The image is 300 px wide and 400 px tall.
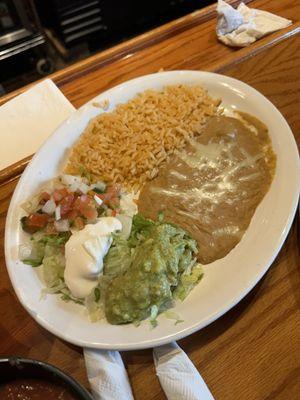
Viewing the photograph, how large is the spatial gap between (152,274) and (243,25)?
1.51m

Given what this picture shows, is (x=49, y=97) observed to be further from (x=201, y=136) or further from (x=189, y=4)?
(x=189, y=4)

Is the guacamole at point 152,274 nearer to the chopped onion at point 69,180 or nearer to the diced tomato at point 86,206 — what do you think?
the diced tomato at point 86,206

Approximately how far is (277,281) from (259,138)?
25.4 inches

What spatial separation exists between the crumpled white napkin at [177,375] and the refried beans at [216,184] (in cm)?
36

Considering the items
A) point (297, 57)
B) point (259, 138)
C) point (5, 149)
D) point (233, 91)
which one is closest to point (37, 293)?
point (5, 149)

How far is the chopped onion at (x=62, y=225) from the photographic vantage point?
1.54 meters

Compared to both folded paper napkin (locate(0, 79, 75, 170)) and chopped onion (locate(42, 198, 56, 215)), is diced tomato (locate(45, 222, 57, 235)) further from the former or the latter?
folded paper napkin (locate(0, 79, 75, 170))

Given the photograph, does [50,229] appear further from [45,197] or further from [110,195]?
[110,195]

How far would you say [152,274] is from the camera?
1301 millimetres

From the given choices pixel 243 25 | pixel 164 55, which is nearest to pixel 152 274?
pixel 164 55

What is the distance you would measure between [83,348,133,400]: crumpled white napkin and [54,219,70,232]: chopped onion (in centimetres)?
48

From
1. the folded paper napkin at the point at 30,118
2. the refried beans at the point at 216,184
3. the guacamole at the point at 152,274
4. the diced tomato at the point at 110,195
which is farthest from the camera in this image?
the folded paper napkin at the point at 30,118

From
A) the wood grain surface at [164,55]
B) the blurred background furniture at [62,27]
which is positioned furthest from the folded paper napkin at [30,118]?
the blurred background furniture at [62,27]

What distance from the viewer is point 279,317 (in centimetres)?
130
